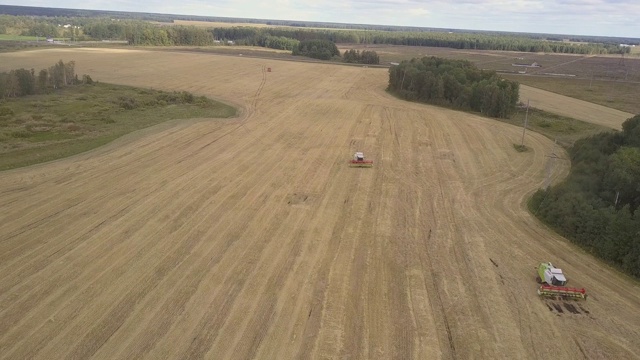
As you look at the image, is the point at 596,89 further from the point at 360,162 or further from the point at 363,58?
the point at 360,162

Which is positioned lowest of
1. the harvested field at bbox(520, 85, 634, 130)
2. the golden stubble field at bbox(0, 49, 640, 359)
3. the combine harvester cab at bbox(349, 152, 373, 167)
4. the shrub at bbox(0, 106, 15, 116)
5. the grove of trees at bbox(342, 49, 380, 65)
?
the golden stubble field at bbox(0, 49, 640, 359)

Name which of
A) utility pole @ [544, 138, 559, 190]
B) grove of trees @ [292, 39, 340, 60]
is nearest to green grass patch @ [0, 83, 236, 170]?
utility pole @ [544, 138, 559, 190]

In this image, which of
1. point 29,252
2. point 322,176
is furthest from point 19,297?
point 322,176

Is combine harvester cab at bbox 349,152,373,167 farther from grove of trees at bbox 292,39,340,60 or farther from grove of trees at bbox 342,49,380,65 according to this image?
grove of trees at bbox 292,39,340,60

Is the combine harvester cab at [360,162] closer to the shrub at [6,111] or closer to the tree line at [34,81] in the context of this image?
the shrub at [6,111]

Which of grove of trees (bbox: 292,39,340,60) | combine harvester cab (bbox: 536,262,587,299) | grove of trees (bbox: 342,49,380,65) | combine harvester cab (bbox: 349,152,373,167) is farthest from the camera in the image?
grove of trees (bbox: 292,39,340,60)

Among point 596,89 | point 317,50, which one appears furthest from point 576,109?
point 317,50
